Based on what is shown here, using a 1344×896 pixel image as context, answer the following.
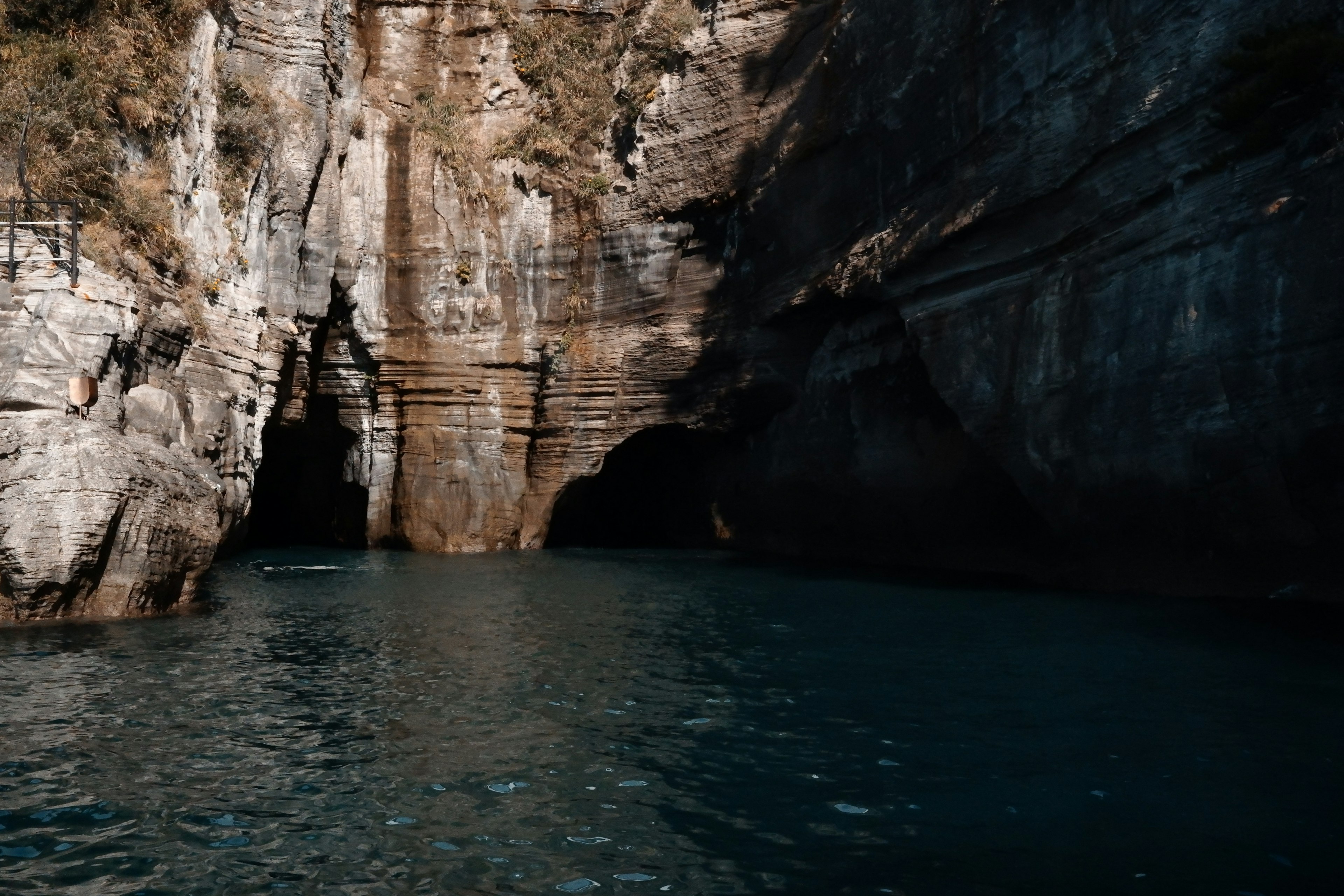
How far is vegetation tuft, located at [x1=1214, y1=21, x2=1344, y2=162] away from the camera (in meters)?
12.8

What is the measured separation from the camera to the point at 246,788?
21.6ft

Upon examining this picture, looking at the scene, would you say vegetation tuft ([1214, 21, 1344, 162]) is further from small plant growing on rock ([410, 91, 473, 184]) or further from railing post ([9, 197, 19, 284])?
small plant growing on rock ([410, 91, 473, 184])

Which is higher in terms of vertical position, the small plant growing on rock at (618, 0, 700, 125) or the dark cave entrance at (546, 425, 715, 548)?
the small plant growing on rock at (618, 0, 700, 125)

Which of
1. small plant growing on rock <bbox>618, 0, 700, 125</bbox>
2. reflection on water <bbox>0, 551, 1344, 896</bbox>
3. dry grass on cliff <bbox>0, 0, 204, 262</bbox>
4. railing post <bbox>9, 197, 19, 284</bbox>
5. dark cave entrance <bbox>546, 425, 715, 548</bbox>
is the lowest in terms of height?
reflection on water <bbox>0, 551, 1344, 896</bbox>

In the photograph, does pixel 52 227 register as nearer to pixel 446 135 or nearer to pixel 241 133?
pixel 241 133

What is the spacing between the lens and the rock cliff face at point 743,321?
1341 centimetres

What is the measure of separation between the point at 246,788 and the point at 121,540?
24.7ft

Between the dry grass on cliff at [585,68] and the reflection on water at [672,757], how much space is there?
16879mm

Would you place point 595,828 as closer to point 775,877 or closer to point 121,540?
point 775,877

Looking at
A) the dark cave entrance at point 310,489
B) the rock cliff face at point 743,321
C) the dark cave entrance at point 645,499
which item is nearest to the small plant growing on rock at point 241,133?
the rock cliff face at point 743,321

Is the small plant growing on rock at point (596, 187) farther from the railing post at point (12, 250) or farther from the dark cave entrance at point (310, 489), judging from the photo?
the railing post at point (12, 250)

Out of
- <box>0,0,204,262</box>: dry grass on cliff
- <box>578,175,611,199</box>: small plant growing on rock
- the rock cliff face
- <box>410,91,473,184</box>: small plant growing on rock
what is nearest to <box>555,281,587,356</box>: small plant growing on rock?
the rock cliff face

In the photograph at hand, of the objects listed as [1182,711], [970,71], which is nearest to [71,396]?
[1182,711]

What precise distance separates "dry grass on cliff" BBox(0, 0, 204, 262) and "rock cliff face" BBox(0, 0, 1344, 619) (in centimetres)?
94
